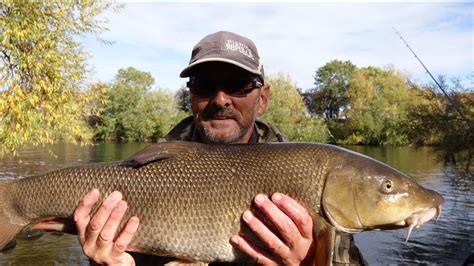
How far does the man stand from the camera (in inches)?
99.4

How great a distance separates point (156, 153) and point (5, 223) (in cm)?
110

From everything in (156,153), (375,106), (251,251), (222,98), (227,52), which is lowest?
(251,251)

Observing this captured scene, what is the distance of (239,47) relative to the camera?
3.39 m

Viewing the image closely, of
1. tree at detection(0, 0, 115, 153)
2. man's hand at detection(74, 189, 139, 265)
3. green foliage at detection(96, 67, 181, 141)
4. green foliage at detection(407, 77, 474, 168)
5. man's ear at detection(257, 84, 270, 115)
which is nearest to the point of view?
man's hand at detection(74, 189, 139, 265)

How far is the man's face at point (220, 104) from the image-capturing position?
11.1 ft

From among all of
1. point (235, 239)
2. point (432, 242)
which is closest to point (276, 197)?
point (235, 239)

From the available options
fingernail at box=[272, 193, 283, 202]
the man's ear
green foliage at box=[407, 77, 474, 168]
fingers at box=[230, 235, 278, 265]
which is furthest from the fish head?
green foliage at box=[407, 77, 474, 168]

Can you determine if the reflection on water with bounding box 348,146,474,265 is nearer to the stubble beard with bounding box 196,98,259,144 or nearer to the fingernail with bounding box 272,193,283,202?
the stubble beard with bounding box 196,98,259,144

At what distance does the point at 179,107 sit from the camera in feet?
220

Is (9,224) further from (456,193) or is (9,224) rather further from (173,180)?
(456,193)

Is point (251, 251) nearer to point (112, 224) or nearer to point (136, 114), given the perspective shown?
point (112, 224)

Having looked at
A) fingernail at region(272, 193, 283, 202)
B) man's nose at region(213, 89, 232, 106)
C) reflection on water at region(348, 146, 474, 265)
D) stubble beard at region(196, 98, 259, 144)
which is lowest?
reflection on water at region(348, 146, 474, 265)

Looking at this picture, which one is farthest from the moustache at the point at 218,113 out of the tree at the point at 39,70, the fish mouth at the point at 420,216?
the tree at the point at 39,70

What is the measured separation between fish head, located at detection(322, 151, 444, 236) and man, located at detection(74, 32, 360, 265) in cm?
24
